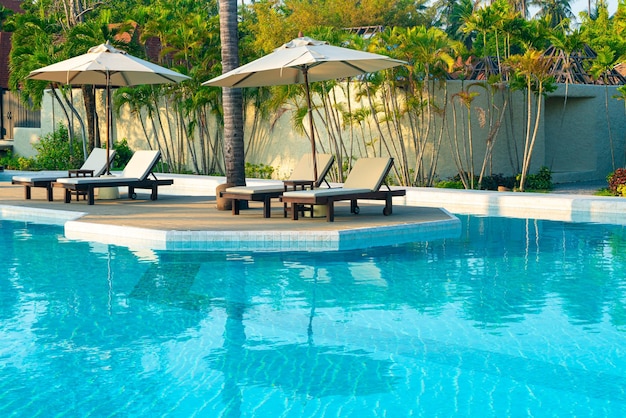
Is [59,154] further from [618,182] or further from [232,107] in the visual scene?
[618,182]

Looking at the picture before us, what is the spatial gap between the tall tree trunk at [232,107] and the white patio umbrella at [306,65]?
41 centimetres

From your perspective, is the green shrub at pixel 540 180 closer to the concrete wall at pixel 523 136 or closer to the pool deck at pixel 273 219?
the concrete wall at pixel 523 136

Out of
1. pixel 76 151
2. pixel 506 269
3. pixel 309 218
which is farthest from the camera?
pixel 76 151

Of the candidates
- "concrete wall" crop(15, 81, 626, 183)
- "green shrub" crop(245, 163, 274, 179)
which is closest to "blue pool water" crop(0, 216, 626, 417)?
"concrete wall" crop(15, 81, 626, 183)

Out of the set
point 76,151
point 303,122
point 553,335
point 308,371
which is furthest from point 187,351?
point 76,151

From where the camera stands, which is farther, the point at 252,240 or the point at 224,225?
the point at 224,225

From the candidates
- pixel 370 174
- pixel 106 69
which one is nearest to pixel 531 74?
pixel 370 174

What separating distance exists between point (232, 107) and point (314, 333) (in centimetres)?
830

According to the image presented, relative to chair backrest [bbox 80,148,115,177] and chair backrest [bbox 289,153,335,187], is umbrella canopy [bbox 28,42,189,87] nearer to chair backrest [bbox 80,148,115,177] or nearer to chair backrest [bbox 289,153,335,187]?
chair backrest [bbox 80,148,115,177]

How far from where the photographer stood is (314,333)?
7.07 meters

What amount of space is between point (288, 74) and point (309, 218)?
126 inches

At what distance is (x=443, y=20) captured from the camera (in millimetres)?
68438

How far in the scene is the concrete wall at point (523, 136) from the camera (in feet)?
68.1

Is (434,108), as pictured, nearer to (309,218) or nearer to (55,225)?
(309,218)
